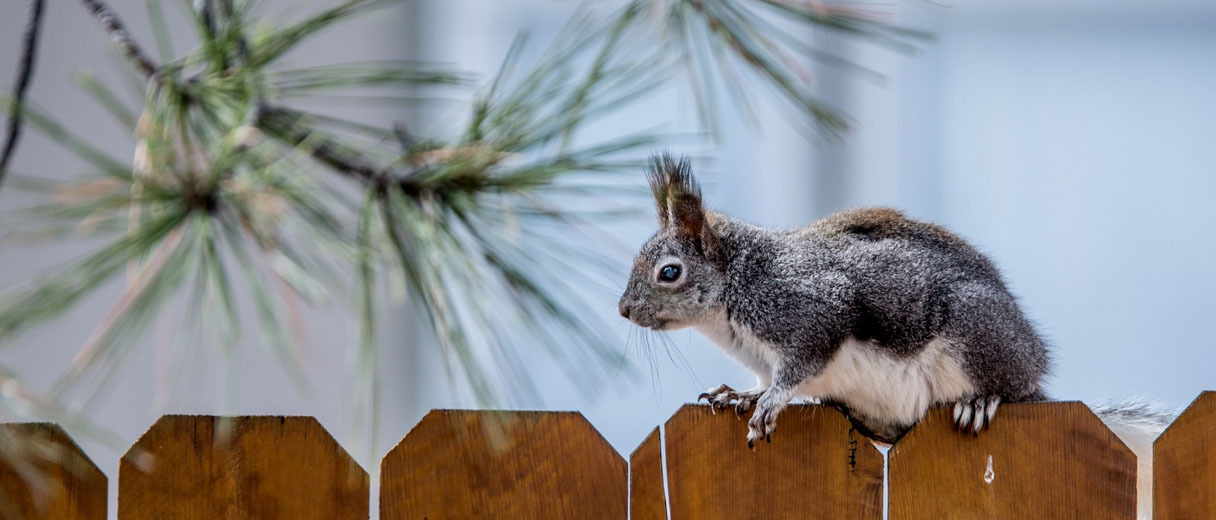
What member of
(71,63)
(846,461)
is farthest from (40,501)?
(71,63)

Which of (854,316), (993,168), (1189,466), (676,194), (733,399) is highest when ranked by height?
(993,168)

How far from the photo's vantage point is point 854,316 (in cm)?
149

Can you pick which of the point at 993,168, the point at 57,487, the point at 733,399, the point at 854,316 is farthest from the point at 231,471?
the point at 993,168

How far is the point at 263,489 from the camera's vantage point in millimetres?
1367

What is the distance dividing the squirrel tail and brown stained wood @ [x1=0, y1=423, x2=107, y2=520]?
3.95ft

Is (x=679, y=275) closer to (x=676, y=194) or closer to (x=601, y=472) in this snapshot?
(x=676, y=194)

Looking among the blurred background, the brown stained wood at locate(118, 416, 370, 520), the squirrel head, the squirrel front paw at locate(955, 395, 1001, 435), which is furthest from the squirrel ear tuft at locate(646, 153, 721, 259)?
the blurred background

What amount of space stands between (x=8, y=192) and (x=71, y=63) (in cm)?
37

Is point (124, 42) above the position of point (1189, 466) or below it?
above

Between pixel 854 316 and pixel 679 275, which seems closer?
pixel 854 316

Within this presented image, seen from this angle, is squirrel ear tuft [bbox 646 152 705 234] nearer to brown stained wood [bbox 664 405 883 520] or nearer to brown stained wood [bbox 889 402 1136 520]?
brown stained wood [bbox 664 405 883 520]

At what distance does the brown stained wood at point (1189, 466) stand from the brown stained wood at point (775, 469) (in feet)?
0.99

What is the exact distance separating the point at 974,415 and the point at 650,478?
0.37 m

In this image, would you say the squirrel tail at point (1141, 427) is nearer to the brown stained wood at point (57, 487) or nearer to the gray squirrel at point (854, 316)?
the gray squirrel at point (854, 316)
